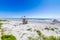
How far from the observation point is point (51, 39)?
443 cm

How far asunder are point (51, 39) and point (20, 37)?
53.7 inches

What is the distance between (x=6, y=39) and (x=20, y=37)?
649 mm

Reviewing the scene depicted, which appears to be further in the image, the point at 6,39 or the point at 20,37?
the point at 20,37

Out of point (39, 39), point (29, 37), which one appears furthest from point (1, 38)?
point (39, 39)

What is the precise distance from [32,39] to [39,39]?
0.31m

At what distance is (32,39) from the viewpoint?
4.38 metres

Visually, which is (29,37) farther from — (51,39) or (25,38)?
(51,39)

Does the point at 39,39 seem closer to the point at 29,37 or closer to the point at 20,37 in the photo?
the point at 29,37

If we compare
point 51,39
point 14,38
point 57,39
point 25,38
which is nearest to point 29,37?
point 25,38

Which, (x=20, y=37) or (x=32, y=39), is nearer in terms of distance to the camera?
(x=32, y=39)

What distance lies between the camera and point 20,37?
468 centimetres

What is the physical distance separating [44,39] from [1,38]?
6.09 ft

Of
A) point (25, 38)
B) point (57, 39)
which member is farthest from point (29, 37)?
point (57, 39)

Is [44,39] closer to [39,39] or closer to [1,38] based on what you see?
[39,39]
